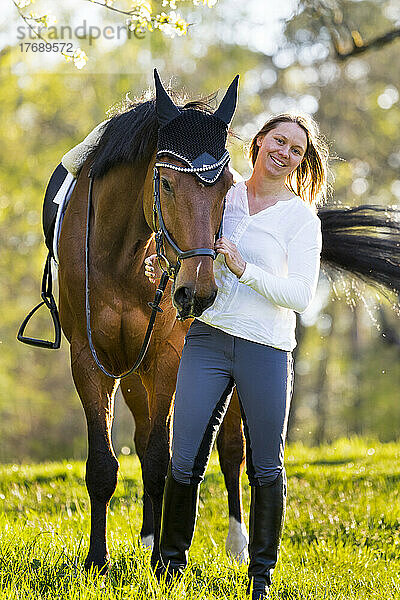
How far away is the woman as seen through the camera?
3.44 metres

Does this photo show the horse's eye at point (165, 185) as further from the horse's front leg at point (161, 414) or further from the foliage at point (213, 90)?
the foliage at point (213, 90)

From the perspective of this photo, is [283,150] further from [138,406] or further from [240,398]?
[138,406]

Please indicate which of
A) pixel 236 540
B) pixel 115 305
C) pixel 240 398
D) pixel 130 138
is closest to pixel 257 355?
pixel 240 398

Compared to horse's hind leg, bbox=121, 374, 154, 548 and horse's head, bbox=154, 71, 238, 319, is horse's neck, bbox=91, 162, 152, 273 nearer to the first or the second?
horse's head, bbox=154, 71, 238, 319

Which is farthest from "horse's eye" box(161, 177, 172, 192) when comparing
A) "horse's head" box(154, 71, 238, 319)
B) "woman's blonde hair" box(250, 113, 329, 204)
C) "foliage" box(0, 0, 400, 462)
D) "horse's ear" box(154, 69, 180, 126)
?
"foliage" box(0, 0, 400, 462)

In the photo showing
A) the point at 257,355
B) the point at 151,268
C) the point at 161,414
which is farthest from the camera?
the point at 161,414

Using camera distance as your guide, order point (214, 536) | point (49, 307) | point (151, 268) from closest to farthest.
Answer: point (151, 268) < point (49, 307) < point (214, 536)

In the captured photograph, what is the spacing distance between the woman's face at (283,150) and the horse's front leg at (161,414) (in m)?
1.16

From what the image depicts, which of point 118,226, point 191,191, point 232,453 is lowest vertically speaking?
point 232,453

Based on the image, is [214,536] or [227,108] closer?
[227,108]

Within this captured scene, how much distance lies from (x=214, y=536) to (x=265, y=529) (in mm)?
2179

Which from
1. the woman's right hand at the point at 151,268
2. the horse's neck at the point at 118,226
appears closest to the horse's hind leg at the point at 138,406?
the horse's neck at the point at 118,226

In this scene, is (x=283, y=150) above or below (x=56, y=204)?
above

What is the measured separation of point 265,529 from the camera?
11.5 feet
